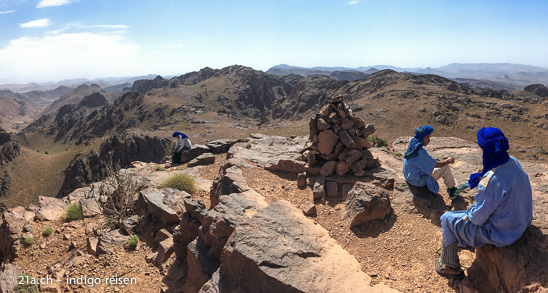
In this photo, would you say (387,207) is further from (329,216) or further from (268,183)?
(268,183)

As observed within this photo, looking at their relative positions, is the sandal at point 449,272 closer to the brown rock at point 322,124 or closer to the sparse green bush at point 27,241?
the brown rock at point 322,124

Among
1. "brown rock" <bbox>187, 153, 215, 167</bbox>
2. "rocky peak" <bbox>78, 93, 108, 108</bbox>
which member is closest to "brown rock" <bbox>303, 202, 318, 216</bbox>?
"brown rock" <bbox>187, 153, 215, 167</bbox>

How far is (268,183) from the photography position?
33.6 feet

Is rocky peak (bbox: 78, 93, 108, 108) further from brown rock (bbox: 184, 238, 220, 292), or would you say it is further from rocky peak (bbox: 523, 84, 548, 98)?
rocky peak (bbox: 523, 84, 548, 98)

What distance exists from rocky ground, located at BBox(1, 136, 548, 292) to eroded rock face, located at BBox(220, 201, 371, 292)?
2.02ft

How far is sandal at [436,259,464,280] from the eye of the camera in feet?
15.4

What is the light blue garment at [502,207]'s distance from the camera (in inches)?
157

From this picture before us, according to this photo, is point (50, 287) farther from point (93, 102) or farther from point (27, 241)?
point (93, 102)

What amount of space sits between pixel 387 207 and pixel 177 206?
636 centimetres

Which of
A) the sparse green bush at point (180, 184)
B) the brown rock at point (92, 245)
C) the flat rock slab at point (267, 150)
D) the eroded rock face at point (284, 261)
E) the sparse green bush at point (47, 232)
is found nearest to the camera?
the eroded rock face at point (284, 261)

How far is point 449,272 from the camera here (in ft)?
15.6

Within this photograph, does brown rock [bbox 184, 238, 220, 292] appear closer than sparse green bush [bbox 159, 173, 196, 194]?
Yes

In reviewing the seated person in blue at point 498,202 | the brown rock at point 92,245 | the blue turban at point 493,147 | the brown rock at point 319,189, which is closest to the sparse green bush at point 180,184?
the brown rock at point 92,245

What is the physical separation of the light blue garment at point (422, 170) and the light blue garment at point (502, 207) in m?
3.13
